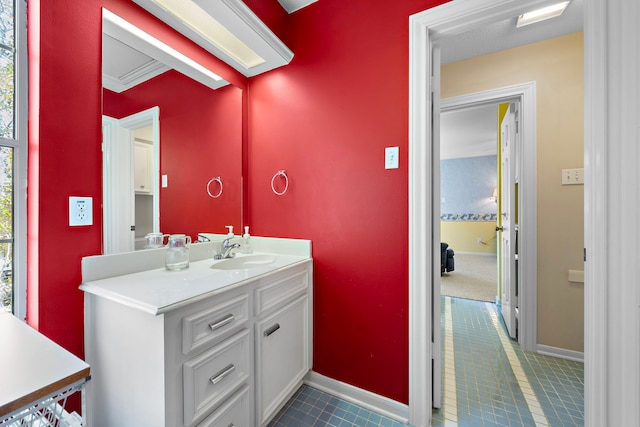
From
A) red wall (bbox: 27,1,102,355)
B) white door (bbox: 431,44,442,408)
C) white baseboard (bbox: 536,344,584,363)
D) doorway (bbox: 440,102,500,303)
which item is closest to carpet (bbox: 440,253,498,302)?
doorway (bbox: 440,102,500,303)

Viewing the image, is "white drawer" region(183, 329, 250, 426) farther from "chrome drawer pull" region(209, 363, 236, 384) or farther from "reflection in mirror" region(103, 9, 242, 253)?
"reflection in mirror" region(103, 9, 242, 253)

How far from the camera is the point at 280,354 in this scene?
144cm

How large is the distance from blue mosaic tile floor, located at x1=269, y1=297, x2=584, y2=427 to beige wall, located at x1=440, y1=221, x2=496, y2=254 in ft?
17.4

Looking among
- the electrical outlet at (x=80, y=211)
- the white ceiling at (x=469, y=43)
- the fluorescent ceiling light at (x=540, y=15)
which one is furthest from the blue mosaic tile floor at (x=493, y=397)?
the fluorescent ceiling light at (x=540, y=15)

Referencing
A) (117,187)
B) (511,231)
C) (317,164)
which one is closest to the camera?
(117,187)

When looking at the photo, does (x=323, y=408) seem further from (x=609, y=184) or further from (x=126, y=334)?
(x=609, y=184)

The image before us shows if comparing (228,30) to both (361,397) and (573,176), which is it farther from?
(573,176)

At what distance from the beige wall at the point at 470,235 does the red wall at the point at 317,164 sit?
6453mm

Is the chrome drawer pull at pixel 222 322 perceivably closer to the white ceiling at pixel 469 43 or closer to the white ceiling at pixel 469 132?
the white ceiling at pixel 469 43

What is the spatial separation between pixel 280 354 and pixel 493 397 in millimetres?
1316

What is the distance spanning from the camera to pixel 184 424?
94 centimetres

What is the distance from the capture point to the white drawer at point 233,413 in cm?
104

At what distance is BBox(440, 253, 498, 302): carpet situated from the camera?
3492mm

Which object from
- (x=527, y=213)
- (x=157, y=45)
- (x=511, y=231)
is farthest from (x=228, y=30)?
(x=511, y=231)
